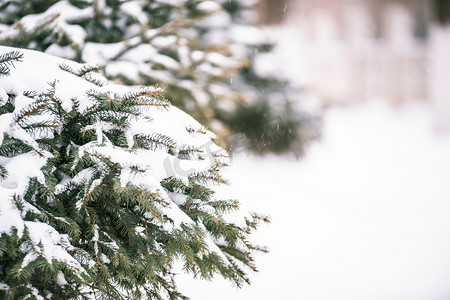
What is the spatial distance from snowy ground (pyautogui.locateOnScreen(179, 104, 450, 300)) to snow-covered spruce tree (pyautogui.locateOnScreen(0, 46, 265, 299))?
2814mm

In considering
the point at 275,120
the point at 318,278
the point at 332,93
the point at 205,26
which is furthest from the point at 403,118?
the point at 205,26

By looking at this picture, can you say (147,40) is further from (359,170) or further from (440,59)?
(440,59)

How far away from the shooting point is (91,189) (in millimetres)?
1240

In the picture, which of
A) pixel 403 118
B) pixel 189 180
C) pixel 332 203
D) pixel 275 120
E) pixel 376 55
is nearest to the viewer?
pixel 189 180

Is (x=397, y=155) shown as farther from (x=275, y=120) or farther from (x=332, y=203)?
(x=275, y=120)

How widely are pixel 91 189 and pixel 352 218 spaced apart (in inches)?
261

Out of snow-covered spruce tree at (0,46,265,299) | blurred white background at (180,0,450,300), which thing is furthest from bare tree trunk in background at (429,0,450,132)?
snow-covered spruce tree at (0,46,265,299)

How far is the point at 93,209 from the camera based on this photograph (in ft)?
4.53

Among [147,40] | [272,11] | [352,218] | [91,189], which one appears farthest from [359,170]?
[91,189]

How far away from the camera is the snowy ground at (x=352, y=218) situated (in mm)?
5362

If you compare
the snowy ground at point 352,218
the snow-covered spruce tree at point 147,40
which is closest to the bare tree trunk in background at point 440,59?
the snowy ground at point 352,218

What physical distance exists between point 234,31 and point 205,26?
32 centimetres

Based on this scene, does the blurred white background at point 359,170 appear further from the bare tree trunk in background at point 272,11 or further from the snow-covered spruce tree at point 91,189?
the snow-covered spruce tree at point 91,189

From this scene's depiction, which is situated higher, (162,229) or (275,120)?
(275,120)
